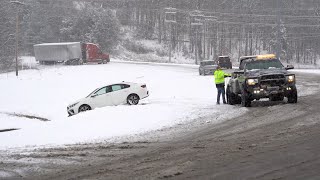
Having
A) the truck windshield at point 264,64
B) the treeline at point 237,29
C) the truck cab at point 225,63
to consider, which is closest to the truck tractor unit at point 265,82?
the truck windshield at point 264,64

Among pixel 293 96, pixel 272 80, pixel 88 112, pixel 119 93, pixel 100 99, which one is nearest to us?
pixel 272 80

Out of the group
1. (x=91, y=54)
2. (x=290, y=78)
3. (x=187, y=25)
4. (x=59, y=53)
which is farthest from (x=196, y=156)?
(x=187, y=25)

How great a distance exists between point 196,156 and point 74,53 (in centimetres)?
5194

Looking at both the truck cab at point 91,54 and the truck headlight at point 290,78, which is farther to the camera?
the truck cab at point 91,54

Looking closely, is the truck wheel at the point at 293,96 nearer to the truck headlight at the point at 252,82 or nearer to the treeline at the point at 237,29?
the truck headlight at the point at 252,82

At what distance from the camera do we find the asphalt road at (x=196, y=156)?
726cm

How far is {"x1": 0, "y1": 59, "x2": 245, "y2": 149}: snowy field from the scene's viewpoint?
1334 cm

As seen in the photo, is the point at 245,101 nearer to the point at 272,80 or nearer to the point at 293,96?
the point at 272,80

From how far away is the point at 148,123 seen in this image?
14.5 metres

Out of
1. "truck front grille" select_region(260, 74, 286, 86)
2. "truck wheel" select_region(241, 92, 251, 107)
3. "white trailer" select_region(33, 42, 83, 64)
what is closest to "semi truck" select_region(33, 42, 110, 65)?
"white trailer" select_region(33, 42, 83, 64)

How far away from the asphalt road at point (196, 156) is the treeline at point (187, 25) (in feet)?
227

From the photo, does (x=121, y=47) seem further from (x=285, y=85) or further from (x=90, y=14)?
(x=285, y=85)

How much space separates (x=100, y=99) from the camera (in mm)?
21984

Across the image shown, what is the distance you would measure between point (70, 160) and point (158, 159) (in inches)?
77.7
